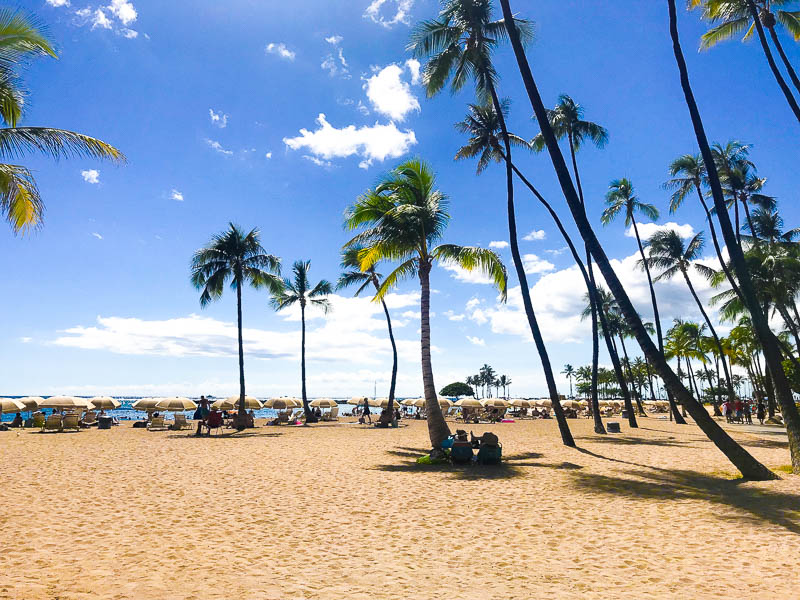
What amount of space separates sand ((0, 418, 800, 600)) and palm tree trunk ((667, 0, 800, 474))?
174cm

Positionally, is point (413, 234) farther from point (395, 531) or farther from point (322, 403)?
point (322, 403)

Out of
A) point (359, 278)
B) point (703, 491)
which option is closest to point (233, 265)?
point (359, 278)

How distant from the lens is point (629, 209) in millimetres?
32062

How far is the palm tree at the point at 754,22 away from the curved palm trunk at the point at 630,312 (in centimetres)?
594

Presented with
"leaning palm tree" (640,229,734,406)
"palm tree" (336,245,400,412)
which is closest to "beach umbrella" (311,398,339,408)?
"palm tree" (336,245,400,412)

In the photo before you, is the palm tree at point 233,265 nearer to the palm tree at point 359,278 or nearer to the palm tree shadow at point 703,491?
the palm tree at point 359,278

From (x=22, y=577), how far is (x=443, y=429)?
11928 millimetres

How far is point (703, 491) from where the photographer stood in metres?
8.98

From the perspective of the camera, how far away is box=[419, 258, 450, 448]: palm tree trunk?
1526cm

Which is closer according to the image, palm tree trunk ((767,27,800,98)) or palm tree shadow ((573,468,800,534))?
palm tree shadow ((573,468,800,534))

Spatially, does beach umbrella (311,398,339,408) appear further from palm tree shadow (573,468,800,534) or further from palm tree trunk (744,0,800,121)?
palm tree trunk (744,0,800,121)

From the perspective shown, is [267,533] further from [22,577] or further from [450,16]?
[450,16]

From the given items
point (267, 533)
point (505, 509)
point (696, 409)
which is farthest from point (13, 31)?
point (696, 409)

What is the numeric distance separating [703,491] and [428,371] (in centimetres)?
858
